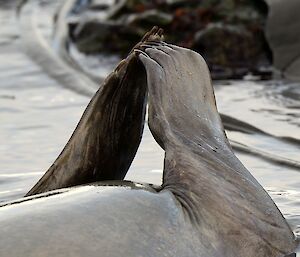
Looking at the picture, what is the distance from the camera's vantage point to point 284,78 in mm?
8758

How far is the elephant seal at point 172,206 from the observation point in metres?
3.63

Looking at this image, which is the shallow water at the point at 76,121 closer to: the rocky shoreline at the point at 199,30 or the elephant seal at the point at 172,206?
the rocky shoreline at the point at 199,30

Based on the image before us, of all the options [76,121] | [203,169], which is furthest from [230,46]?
[203,169]

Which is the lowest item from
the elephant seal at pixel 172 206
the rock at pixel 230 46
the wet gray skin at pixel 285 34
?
the rock at pixel 230 46

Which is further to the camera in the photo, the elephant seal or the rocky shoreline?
the rocky shoreline

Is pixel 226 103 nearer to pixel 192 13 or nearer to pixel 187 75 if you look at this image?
pixel 192 13

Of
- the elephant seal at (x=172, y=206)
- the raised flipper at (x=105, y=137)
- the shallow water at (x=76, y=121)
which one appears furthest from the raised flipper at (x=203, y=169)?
the shallow water at (x=76, y=121)

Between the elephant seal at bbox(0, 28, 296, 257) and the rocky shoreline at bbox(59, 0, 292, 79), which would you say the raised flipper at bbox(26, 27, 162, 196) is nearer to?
the elephant seal at bbox(0, 28, 296, 257)

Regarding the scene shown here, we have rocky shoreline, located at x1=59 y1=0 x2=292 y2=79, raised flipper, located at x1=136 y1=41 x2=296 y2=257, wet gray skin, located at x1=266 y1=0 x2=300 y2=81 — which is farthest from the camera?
rocky shoreline, located at x1=59 y1=0 x2=292 y2=79

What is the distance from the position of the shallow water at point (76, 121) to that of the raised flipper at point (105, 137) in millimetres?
887

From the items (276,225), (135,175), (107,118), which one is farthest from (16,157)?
(276,225)

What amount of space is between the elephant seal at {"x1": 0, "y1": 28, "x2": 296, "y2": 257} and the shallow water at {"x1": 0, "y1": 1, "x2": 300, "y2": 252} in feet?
2.06

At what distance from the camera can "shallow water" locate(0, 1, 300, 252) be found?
5.74 metres

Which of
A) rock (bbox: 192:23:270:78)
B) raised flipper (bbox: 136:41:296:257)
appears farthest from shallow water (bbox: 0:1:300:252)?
rock (bbox: 192:23:270:78)
